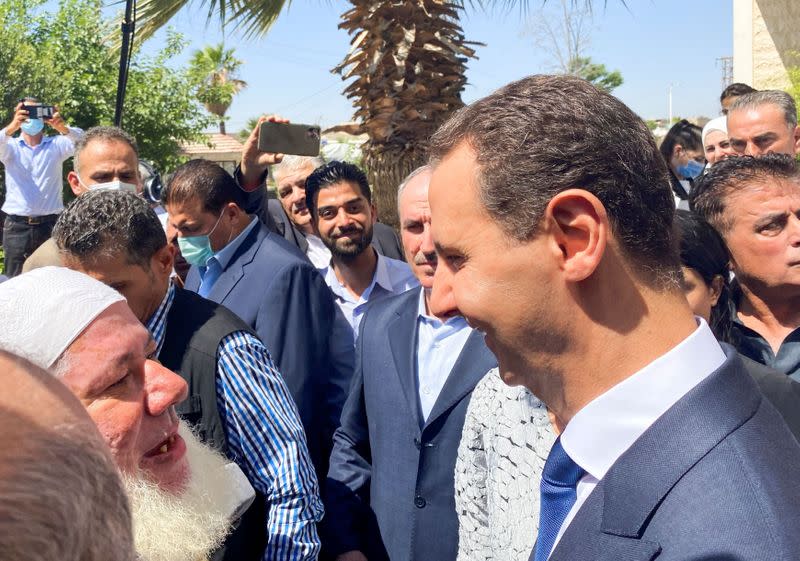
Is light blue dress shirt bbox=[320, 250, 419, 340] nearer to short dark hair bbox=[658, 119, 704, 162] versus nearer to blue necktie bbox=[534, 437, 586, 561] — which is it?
short dark hair bbox=[658, 119, 704, 162]

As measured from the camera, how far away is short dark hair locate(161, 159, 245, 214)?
12.7ft

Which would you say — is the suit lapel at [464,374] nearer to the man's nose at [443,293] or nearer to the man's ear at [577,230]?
the man's nose at [443,293]

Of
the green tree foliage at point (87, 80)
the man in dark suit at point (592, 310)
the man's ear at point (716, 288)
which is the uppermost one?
the man in dark suit at point (592, 310)

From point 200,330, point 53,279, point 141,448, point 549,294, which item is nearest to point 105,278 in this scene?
point 200,330

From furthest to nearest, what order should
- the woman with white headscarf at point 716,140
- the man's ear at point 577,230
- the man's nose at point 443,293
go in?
the woman with white headscarf at point 716,140, the man's nose at point 443,293, the man's ear at point 577,230

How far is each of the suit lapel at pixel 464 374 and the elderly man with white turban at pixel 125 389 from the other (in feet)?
2.69

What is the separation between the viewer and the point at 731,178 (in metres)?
2.74

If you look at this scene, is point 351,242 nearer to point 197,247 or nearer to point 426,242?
point 197,247

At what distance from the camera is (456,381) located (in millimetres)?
2508

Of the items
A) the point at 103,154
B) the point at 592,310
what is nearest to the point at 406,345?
the point at 592,310

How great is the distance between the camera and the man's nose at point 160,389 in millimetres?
1784

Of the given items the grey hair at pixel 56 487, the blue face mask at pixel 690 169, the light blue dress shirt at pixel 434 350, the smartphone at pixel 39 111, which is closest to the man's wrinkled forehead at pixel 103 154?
the light blue dress shirt at pixel 434 350

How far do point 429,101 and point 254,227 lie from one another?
3.02 meters

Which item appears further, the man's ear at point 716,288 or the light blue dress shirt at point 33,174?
the light blue dress shirt at point 33,174
